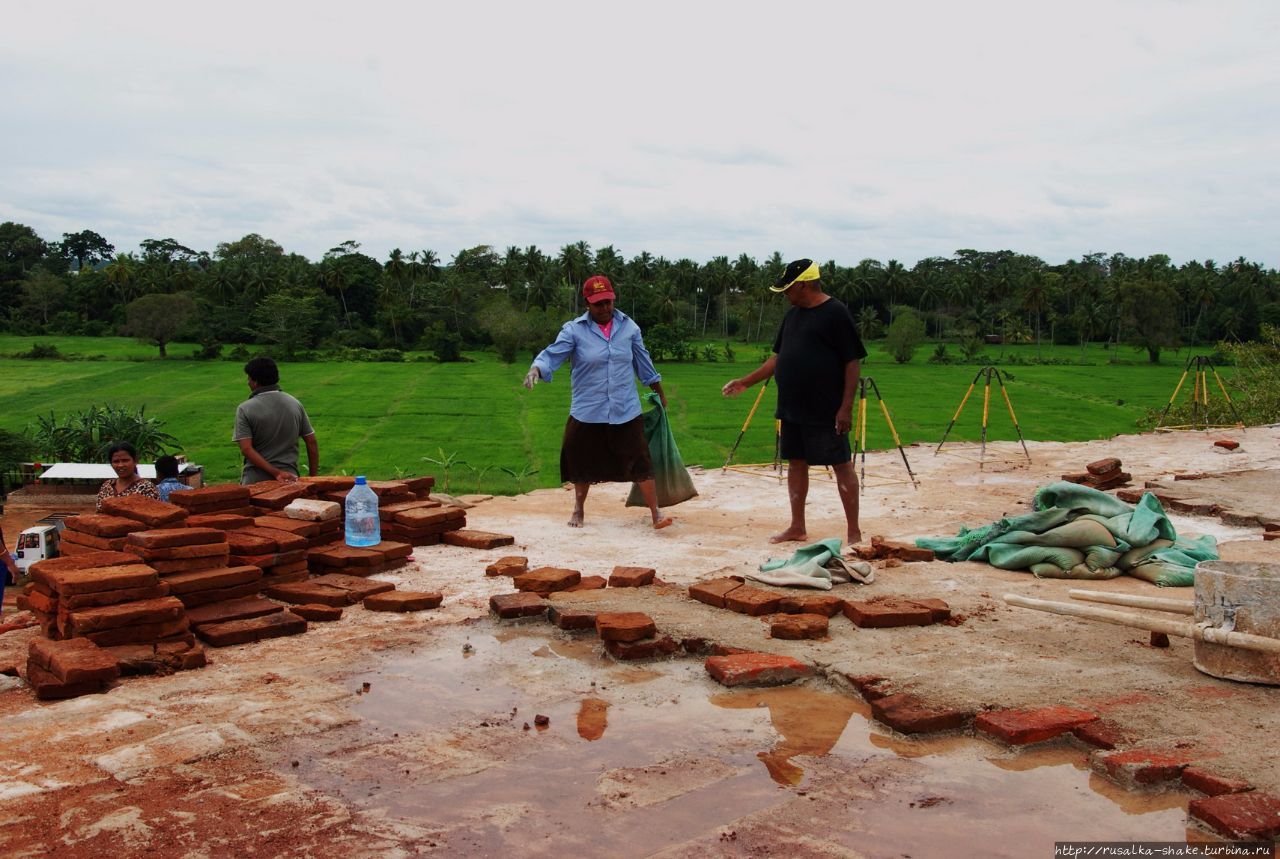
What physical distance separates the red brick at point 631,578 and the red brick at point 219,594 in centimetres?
185

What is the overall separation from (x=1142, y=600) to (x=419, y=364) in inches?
2039

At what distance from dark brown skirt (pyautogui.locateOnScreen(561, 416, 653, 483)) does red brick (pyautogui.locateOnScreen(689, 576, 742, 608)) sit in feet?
6.72

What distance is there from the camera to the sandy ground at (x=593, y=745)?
2885 mm

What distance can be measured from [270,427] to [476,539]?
161 centimetres

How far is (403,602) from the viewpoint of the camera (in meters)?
5.30

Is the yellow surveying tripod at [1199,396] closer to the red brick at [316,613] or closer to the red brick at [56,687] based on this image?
the red brick at [316,613]

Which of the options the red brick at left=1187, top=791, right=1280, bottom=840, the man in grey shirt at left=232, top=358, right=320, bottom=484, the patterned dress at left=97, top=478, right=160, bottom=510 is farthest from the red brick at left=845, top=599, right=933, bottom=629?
the patterned dress at left=97, top=478, right=160, bottom=510

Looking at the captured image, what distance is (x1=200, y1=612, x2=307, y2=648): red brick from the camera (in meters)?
4.75

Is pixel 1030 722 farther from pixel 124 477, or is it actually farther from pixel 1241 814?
pixel 124 477

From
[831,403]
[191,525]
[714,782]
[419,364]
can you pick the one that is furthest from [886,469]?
[419,364]

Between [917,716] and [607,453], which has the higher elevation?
Answer: [607,453]

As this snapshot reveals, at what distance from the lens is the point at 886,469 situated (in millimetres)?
11539

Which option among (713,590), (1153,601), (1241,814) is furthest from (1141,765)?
(713,590)

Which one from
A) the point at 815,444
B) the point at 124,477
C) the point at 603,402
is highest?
the point at 603,402
